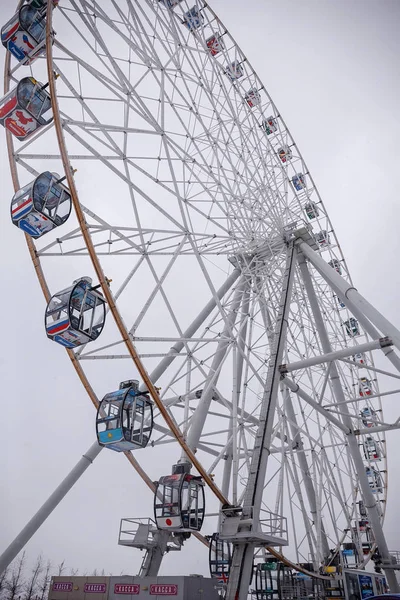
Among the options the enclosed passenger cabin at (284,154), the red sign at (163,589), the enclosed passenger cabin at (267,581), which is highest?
the enclosed passenger cabin at (284,154)

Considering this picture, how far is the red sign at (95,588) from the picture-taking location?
11.6 metres

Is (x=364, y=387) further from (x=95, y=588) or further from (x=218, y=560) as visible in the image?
(x=95, y=588)

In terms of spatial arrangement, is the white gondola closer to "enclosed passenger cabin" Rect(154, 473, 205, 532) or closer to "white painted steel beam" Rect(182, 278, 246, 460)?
"white painted steel beam" Rect(182, 278, 246, 460)

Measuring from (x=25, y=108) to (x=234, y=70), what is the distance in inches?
440

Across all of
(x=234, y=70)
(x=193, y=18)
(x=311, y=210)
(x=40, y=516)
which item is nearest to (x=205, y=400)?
(x=40, y=516)

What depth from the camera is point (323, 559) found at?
19422 millimetres

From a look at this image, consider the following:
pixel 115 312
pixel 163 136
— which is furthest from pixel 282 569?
pixel 163 136

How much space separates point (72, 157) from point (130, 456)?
8432 millimetres

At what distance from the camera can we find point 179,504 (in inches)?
482

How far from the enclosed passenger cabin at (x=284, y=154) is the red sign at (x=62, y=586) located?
1891 cm

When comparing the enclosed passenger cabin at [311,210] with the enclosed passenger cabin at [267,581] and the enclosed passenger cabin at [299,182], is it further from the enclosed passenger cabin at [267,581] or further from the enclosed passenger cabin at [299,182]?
the enclosed passenger cabin at [267,581]

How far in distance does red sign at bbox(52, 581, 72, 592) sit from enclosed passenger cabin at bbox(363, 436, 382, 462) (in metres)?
20.5

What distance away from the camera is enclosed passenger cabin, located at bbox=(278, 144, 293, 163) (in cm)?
2281

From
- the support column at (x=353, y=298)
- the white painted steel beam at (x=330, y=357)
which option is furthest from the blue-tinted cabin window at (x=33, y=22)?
the white painted steel beam at (x=330, y=357)
